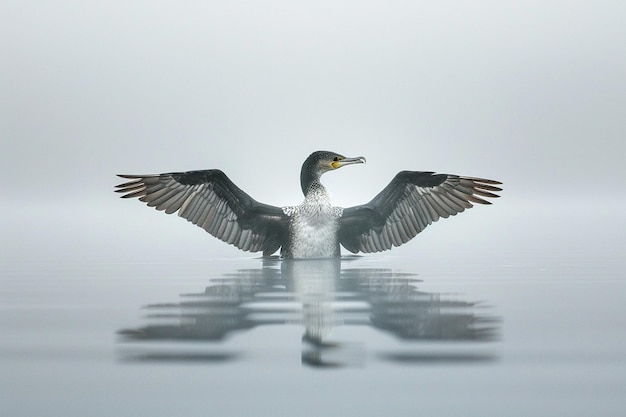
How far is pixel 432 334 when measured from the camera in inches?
207

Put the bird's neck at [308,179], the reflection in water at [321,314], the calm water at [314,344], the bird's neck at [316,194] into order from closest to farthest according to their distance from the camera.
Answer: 1. the calm water at [314,344]
2. the reflection in water at [321,314]
3. the bird's neck at [316,194]
4. the bird's neck at [308,179]

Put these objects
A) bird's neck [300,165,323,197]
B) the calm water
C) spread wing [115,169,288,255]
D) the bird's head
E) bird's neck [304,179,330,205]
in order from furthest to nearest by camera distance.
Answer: the bird's head < bird's neck [300,165,323,197] < bird's neck [304,179,330,205] < spread wing [115,169,288,255] < the calm water

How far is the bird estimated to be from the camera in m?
11.4

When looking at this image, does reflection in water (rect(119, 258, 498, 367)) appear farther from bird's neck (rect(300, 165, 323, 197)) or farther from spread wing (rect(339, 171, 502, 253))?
bird's neck (rect(300, 165, 323, 197))

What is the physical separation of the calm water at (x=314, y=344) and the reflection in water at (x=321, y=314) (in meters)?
0.01

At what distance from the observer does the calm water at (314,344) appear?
379 cm

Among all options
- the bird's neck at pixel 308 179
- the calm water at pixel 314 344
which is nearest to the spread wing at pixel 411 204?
the bird's neck at pixel 308 179

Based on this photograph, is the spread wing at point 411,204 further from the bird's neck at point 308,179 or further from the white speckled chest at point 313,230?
the bird's neck at point 308,179

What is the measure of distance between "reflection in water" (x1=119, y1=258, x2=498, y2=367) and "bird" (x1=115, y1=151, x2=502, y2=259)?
8.19ft

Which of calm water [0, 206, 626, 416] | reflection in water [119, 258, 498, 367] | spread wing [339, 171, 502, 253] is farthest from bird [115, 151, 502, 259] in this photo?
reflection in water [119, 258, 498, 367]
